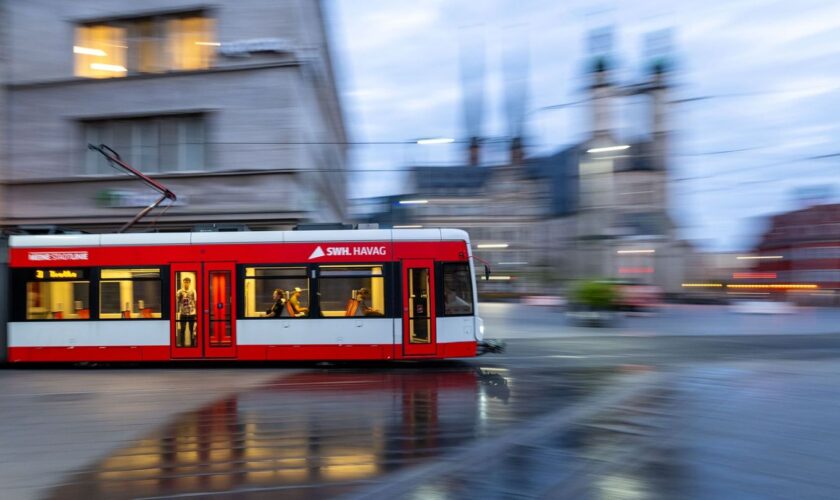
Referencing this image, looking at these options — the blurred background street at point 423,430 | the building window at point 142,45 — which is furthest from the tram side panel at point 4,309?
the building window at point 142,45

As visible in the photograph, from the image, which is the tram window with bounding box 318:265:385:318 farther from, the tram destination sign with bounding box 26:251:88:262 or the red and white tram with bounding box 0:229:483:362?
the tram destination sign with bounding box 26:251:88:262

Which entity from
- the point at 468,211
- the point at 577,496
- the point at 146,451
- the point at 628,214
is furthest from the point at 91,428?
the point at 468,211

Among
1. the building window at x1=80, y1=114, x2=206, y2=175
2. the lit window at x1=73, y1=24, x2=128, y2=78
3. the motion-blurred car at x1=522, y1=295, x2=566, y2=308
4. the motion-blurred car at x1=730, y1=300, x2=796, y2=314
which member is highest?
the lit window at x1=73, y1=24, x2=128, y2=78

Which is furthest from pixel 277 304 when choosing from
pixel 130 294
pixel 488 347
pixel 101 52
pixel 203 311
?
pixel 101 52

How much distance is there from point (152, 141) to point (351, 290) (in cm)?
1182

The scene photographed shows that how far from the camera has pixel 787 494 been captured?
5.08 meters

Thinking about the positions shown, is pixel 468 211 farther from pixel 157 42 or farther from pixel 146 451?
pixel 146 451

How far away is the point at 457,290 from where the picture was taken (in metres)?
12.2

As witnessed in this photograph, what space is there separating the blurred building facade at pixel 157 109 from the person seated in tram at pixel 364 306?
7.77m

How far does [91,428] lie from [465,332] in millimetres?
7005

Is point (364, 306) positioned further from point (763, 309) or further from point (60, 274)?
point (763, 309)

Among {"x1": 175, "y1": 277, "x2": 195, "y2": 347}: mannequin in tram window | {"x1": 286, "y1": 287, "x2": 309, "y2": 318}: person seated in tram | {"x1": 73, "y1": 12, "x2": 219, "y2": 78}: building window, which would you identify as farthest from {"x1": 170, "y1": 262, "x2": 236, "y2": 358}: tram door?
{"x1": 73, "y1": 12, "x2": 219, "y2": 78}: building window

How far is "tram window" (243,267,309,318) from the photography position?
12320mm

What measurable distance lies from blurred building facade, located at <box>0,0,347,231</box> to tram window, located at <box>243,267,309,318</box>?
6.98 m
